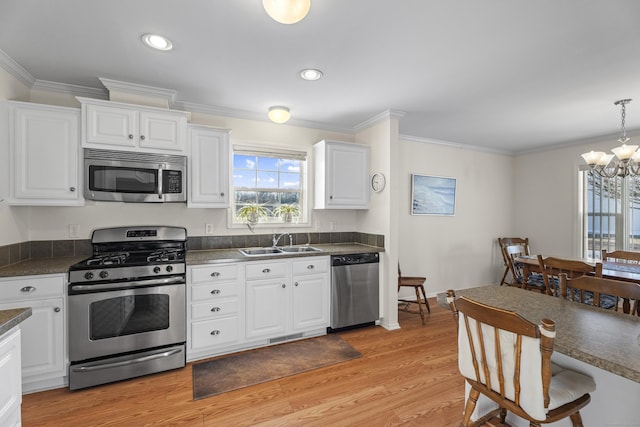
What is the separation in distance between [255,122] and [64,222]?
2192mm

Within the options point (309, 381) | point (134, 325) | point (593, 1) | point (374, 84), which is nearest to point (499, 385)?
point (309, 381)

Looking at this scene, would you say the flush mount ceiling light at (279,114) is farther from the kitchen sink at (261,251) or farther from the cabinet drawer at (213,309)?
the cabinet drawer at (213,309)

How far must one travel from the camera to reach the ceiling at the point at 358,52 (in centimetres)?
168

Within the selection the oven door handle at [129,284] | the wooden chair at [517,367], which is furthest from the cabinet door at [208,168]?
the wooden chair at [517,367]

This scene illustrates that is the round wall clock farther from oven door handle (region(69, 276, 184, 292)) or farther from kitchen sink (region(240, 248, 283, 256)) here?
oven door handle (region(69, 276, 184, 292))

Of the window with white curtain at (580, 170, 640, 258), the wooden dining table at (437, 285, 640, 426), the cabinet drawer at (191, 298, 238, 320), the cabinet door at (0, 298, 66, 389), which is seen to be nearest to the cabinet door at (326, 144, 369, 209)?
the cabinet drawer at (191, 298, 238, 320)

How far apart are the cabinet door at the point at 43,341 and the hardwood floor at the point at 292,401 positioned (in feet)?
0.58

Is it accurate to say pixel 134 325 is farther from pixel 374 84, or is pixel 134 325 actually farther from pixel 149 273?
pixel 374 84

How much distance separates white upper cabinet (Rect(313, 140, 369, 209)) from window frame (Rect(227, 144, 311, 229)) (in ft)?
0.50

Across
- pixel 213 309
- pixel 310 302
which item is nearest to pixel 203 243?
pixel 213 309

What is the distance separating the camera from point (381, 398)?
A: 2.15 meters

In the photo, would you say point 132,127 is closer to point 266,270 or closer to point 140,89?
point 140,89

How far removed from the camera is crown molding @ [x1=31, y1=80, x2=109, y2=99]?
2.60 meters

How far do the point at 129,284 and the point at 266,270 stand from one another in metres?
1.18
